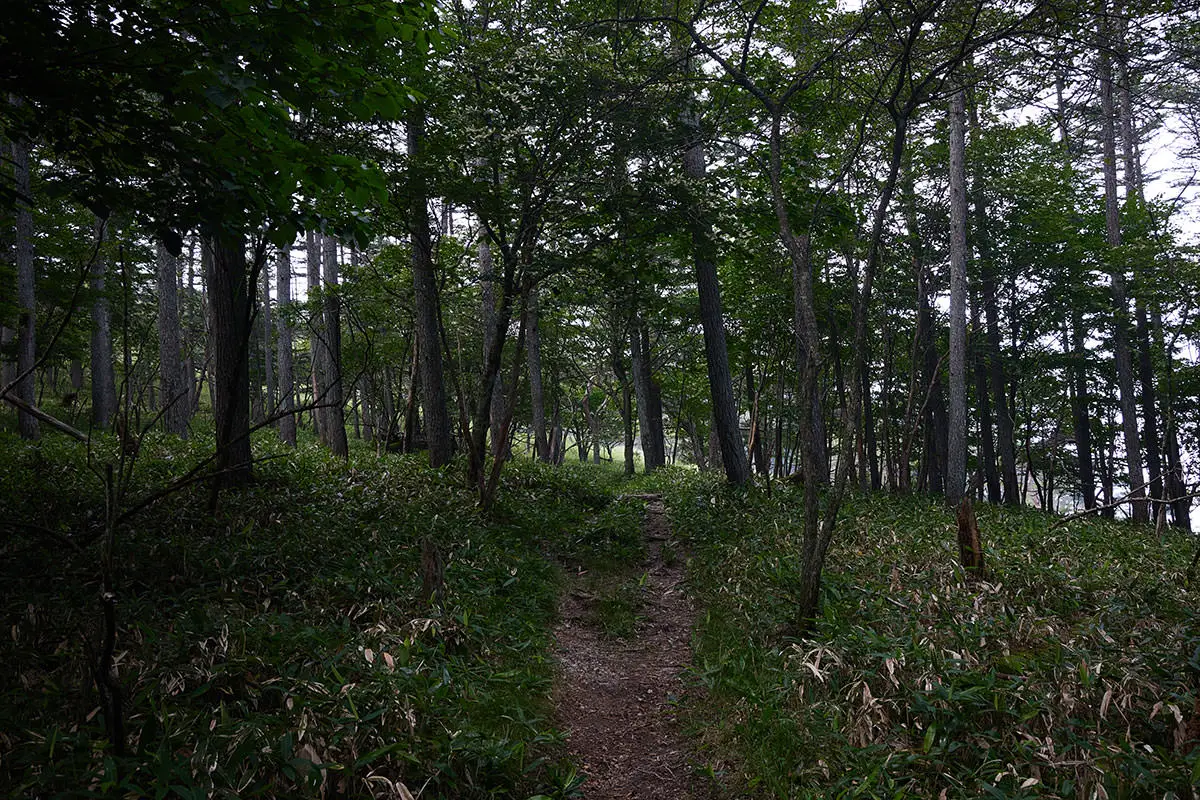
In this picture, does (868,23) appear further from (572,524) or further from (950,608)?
(572,524)

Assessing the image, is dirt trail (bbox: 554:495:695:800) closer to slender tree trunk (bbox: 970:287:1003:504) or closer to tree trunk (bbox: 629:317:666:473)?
tree trunk (bbox: 629:317:666:473)

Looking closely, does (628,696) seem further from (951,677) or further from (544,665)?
(951,677)

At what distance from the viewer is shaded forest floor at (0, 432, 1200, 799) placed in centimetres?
314

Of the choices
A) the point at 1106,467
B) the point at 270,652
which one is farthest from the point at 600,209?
the point at 1106,467

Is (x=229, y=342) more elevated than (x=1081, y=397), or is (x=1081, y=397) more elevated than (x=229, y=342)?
(x=229, y=342)

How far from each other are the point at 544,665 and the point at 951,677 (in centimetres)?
289

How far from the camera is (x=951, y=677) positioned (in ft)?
12.7

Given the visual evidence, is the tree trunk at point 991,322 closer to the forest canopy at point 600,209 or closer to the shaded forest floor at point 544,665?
the forest canopy at point 600,209

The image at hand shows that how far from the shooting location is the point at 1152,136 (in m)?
17.6

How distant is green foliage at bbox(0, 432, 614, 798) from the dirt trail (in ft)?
0.86

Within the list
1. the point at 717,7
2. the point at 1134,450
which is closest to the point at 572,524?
the point at 717,7

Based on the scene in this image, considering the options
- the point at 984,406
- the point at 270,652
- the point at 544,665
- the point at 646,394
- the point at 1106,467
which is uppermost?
the point at 646,394

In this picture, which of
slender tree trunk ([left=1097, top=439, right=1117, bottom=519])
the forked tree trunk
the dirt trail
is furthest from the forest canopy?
slender tree trunk ([left=1097, top=439, right=1117, bottom=519])

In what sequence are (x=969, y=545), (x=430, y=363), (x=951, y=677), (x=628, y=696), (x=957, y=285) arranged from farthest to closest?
(x=957, y=285)
(x=430, y=363)
(x=969, y=545)
(x=628, y=696)
(x=951, y=677)
